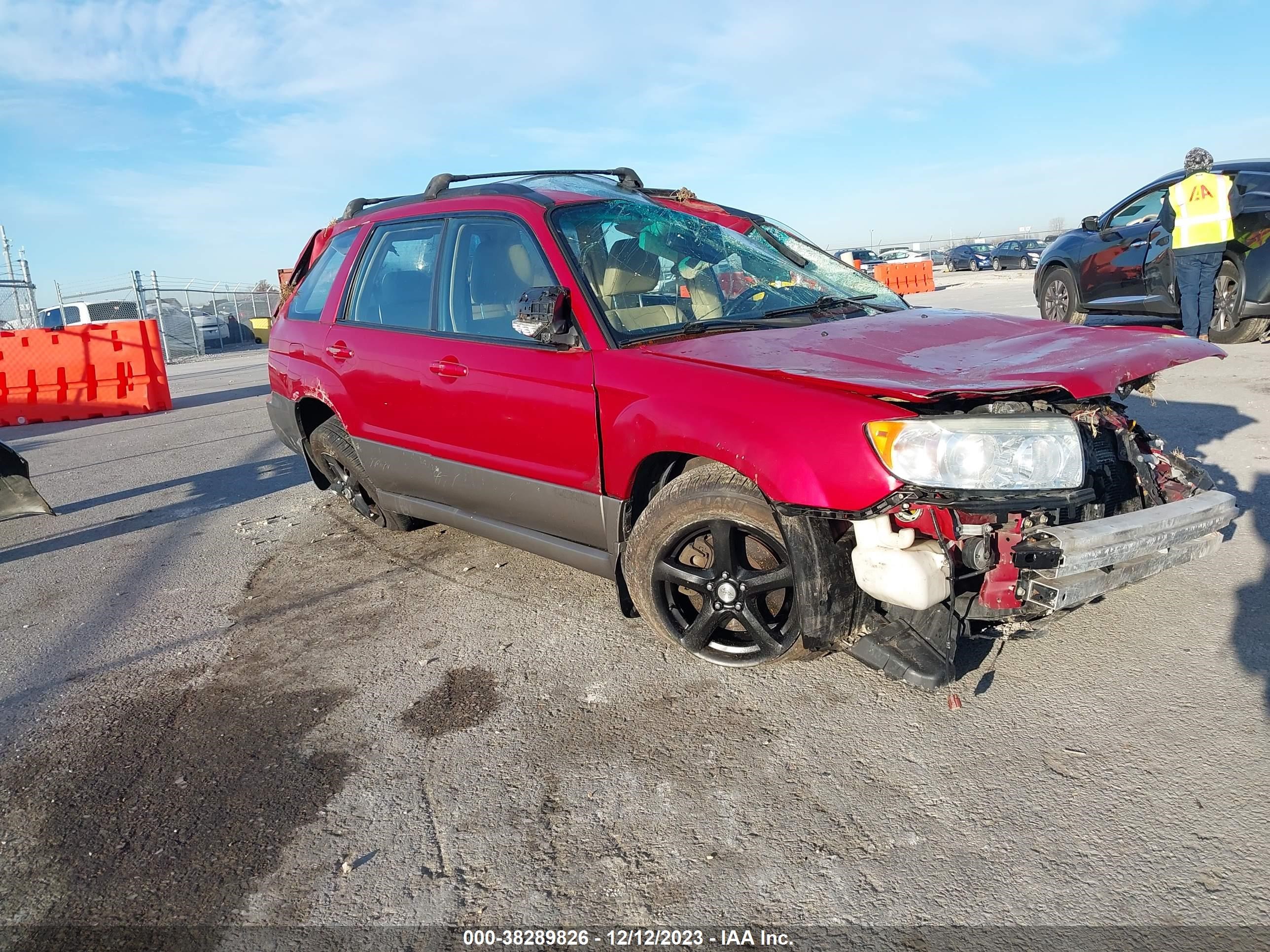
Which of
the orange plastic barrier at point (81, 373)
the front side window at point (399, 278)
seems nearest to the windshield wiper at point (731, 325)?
the front side window at point (399, 278)

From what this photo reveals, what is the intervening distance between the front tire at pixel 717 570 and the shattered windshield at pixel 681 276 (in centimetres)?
68

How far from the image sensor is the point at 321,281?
4.98 meters

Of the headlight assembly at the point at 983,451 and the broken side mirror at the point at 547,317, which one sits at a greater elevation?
the broken side mirror at the point at 547,317

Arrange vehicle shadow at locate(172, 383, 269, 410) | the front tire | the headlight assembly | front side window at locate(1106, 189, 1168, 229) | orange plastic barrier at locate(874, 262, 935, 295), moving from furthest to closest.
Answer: orange plastic barrier at locate(874, 262, 935, 295), vehicle shadow at locate(172, 383, 269, 410), front side window at locate(1106, 189, 1168, 229), the front tire, the headlight assembly

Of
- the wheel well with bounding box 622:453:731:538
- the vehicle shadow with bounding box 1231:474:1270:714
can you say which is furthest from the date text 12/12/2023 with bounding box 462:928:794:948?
the vehicle shadow with bounding box 1231:474:1270:714

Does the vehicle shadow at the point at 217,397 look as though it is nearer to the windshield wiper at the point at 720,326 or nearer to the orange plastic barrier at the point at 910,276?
the windshield wiper at the point at 720,326

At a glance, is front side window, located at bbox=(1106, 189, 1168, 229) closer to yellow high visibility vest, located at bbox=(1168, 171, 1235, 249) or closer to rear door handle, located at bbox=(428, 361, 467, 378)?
yellow high visibility vest, located at bbox=(1168, 171, 1235, 249)

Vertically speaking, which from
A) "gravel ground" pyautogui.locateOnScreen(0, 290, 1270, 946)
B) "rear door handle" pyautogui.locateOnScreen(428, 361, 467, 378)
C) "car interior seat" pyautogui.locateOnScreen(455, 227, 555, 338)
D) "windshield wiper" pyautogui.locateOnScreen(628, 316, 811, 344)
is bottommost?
"gravel ground" pyautogui.locateOnScreen(0, 290, 1270, 946)

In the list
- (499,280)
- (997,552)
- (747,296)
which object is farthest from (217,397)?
(997,552)

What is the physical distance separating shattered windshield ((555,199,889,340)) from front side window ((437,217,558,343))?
0.20 metres

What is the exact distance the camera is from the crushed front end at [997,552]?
8.09 feet

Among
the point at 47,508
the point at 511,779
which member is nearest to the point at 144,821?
the point at 511,779

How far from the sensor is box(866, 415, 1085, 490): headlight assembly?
2.43 m

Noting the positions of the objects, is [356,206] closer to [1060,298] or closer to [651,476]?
[651,476]
